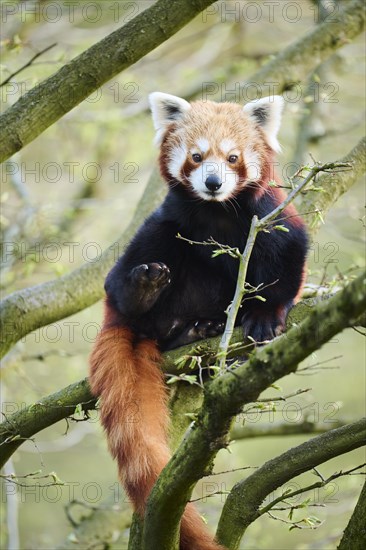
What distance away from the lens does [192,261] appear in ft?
15.6

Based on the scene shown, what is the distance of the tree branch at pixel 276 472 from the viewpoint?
10.1 ft

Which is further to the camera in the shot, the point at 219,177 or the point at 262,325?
the point at 219,177

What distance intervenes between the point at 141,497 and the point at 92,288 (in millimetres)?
2269

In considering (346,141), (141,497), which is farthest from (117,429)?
(346,141)

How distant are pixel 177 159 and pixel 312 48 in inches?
76.9

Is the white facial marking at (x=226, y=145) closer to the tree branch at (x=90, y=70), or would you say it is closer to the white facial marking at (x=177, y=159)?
the white facial marking at (x=177, y=159)

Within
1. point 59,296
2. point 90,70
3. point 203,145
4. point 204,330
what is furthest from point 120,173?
point 90,70

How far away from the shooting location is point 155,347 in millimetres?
4480

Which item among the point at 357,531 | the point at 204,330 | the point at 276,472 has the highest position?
the point at 204,330

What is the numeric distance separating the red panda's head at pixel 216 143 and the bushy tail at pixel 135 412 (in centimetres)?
104

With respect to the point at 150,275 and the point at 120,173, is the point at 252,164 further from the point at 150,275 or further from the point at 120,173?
the point at 120,173

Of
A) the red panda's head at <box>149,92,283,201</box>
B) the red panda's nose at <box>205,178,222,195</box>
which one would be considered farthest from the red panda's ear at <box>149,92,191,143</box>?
the red panda's nose at <box>205,178,222,195</box>

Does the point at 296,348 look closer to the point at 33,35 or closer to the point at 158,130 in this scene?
the point at 158,130

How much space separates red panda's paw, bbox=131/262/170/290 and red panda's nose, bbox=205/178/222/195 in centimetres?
55
